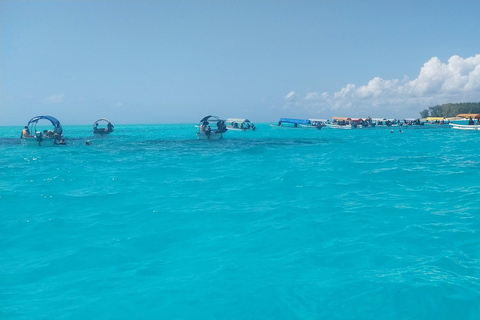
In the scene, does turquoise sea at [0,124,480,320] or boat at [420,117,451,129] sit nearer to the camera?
turquoise sea at [0,124,480,320]

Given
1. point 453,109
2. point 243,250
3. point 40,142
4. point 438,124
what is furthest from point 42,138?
point 453,109

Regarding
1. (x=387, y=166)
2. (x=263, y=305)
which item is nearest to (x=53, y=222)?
(x=263, y=305)

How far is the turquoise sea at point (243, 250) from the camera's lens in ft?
18.9

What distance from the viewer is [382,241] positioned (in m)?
8.19

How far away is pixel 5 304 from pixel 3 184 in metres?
13.0

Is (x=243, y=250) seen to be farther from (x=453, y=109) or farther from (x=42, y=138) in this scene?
(x=453, y=109)

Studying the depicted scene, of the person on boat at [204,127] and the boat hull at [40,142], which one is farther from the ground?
the person on boat at [204,127]

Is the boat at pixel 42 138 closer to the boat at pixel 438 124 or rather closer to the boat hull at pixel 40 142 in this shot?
the boat hull at pixel 40 142

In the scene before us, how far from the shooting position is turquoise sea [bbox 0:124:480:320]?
577 cm

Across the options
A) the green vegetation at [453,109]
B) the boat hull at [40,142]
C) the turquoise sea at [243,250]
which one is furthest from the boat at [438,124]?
the boat hull at [40,142]

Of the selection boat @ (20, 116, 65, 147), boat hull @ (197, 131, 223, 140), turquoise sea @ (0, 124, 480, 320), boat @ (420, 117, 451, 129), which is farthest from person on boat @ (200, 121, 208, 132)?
boat @ (420, 117, 451, 129)

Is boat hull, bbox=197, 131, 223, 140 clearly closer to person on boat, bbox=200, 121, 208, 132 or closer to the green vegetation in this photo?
person on boat, bbox=200, 121, 208, 132

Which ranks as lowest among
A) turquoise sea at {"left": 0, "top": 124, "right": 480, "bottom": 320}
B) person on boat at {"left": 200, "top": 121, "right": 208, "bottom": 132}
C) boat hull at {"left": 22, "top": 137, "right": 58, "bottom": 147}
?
turquoise sea at {"left": 0, "top": 124, "right": 480, "bottom": 320}

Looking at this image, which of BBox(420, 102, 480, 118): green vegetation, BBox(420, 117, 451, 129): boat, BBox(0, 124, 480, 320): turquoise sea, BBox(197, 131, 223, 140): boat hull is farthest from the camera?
BBox(420, 102, 480, 118): green vegetation
